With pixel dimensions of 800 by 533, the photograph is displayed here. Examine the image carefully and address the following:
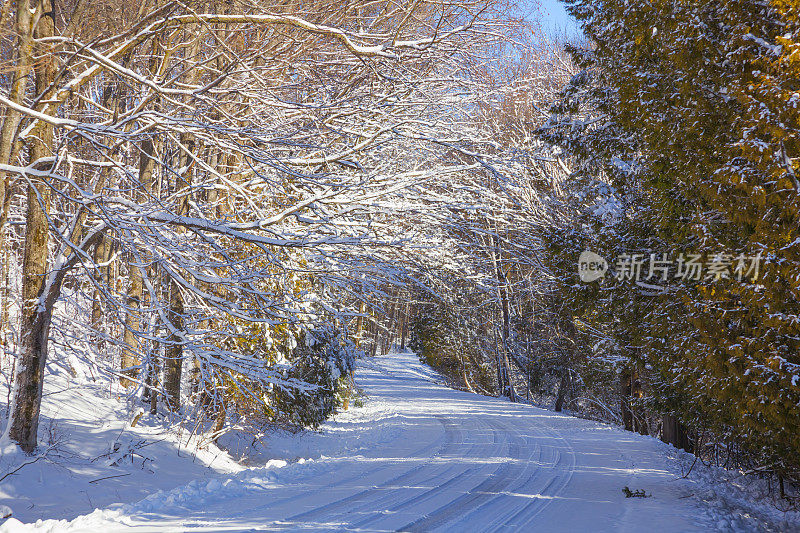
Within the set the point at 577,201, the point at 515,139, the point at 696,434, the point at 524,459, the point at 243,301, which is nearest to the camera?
the point at 243,301

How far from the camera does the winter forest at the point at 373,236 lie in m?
5.38

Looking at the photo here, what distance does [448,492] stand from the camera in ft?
22.7

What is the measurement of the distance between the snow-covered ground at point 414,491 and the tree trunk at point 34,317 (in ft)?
1.80

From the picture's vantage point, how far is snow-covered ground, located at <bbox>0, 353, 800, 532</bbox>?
5.38 m

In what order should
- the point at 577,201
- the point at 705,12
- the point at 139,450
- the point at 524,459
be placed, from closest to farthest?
the point at 705,12 < the point at 139,450 < the point at 524,459 < the point at 577,201

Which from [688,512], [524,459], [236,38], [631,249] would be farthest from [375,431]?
[236,38]

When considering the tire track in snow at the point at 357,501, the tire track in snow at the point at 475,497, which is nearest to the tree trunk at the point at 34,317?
the tire track in snow at the point at 357,501

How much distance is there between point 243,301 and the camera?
7.03 metres

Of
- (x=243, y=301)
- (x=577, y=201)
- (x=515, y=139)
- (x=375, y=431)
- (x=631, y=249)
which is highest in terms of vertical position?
(x=515, y=139)

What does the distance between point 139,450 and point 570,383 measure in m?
18.5

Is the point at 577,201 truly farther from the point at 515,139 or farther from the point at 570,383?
the point at 570,383

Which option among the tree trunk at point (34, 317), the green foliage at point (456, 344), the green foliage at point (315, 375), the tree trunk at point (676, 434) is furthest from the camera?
the green foliage at point (456, 344)

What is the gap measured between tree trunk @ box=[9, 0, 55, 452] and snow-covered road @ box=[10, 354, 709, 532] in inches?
98.9

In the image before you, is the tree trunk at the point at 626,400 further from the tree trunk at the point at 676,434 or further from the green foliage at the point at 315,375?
the green foliage at the point at 315,375
